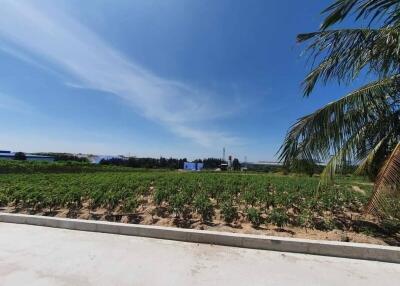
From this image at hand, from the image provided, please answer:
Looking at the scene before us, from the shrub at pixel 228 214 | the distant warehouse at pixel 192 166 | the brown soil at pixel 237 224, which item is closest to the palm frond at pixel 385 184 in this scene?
the brown soil at pixel 237 224

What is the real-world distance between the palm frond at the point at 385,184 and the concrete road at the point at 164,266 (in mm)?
817

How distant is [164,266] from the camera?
3.84 metres

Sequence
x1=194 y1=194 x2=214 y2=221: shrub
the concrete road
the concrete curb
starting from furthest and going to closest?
x1=194 y1=194 x2=214 y2=221: shrub < the concrete curb < the concrete road

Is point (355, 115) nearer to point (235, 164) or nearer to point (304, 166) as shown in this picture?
point (304, 166)

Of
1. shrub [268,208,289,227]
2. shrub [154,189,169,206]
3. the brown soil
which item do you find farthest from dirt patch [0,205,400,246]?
shrub [154,189,169,206]

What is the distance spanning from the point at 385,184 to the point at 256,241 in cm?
194

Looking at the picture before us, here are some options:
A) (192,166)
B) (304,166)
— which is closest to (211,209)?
(304,166)

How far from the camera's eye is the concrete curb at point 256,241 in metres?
4.15

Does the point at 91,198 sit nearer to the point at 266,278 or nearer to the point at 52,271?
the point at 52,271

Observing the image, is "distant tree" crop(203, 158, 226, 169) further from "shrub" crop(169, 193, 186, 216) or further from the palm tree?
the palm tree

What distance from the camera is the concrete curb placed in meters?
4.15

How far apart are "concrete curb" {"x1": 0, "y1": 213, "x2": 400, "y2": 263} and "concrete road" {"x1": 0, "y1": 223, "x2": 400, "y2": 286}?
0.13m

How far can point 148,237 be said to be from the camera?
16.8 ft

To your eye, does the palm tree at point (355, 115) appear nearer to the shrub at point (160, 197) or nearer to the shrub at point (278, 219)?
the shrub at point (278, 219)
